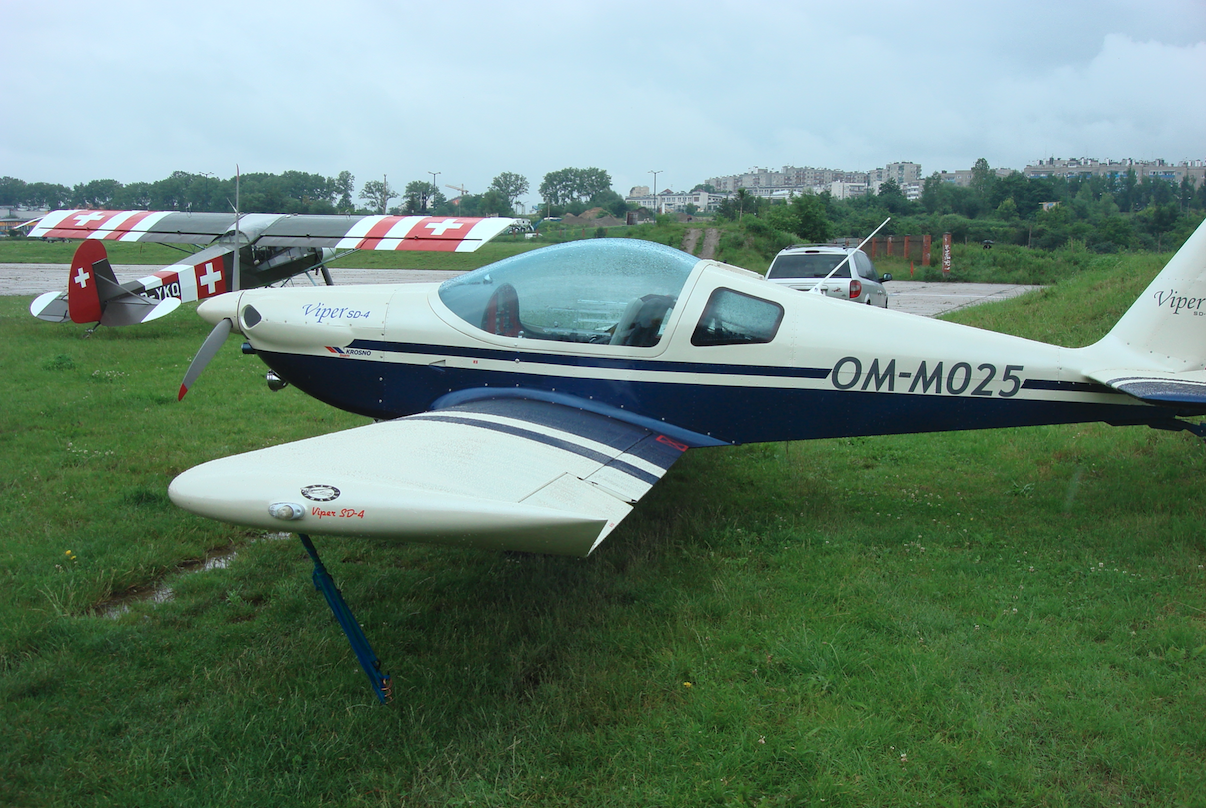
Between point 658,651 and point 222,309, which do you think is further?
point 222,309

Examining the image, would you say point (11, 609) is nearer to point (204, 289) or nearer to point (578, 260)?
point (578, 260)

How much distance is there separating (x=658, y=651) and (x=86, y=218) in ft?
52.3

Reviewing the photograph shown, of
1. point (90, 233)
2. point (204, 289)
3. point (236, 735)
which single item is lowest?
point (236, 735)

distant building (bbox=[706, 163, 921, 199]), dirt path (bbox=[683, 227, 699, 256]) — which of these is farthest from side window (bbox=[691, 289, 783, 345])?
distant building (bbox=[706, 163, 921, 199])

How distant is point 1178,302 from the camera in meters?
4.85

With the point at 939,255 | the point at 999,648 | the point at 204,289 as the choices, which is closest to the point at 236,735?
the point at 999,648

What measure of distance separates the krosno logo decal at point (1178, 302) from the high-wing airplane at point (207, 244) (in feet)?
27.5

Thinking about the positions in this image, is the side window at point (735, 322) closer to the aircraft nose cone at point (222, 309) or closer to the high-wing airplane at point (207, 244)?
the aircraft nose cone at point (222, 309)

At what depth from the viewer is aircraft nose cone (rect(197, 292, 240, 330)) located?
5.62 metres

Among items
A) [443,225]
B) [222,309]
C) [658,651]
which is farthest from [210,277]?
[658,651]

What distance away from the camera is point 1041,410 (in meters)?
4.71

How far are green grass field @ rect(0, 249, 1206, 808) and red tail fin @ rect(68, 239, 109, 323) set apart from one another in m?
6.97

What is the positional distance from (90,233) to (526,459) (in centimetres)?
1431

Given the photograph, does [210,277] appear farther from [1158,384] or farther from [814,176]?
[814,176]
